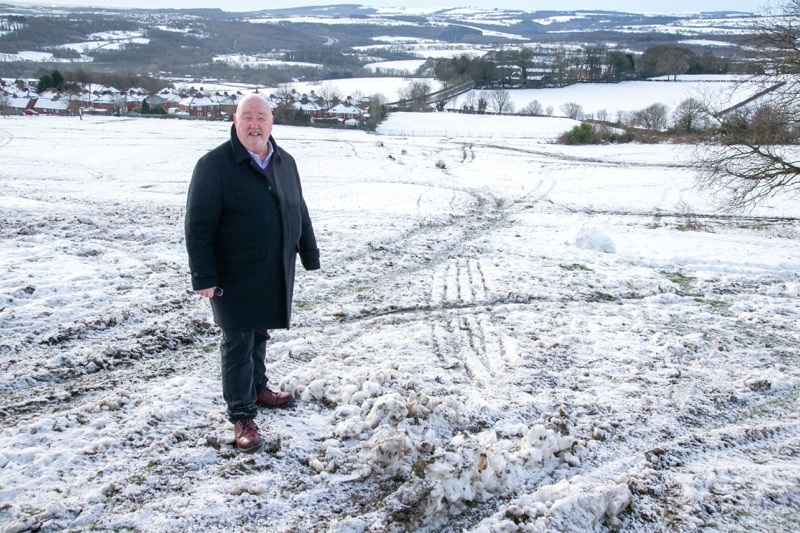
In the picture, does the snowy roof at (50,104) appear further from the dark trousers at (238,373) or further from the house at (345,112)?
the dark trousers at (238,373)

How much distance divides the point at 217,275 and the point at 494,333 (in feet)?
12.7

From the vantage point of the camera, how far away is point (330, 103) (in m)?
84.4

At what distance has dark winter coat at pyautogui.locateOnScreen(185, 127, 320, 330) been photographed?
3.67 m

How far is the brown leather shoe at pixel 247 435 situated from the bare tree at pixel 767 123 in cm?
1556

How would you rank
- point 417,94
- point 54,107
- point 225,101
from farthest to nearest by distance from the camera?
point 417,94
point 225,101
point 54,107

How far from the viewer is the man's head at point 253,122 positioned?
375 cm

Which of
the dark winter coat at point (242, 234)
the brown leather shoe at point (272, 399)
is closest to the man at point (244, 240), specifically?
the dark winter coat at point (242, 234)

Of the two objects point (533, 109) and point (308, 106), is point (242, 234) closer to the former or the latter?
point (308, 106)

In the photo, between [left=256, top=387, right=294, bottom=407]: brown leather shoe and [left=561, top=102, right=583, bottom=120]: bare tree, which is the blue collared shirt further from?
[left=561, top=102, right=583, bottom=120]: bare tree

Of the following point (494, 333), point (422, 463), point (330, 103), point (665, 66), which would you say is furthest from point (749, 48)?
point (665, 66)

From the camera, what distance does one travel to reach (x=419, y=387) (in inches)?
199

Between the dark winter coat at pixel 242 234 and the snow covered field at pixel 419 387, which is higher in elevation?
the dark winter coat at pixel 242 234

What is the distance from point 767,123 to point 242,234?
52.0ft

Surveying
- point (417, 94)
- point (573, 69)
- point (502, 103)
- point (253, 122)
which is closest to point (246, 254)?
point (253, 122)
